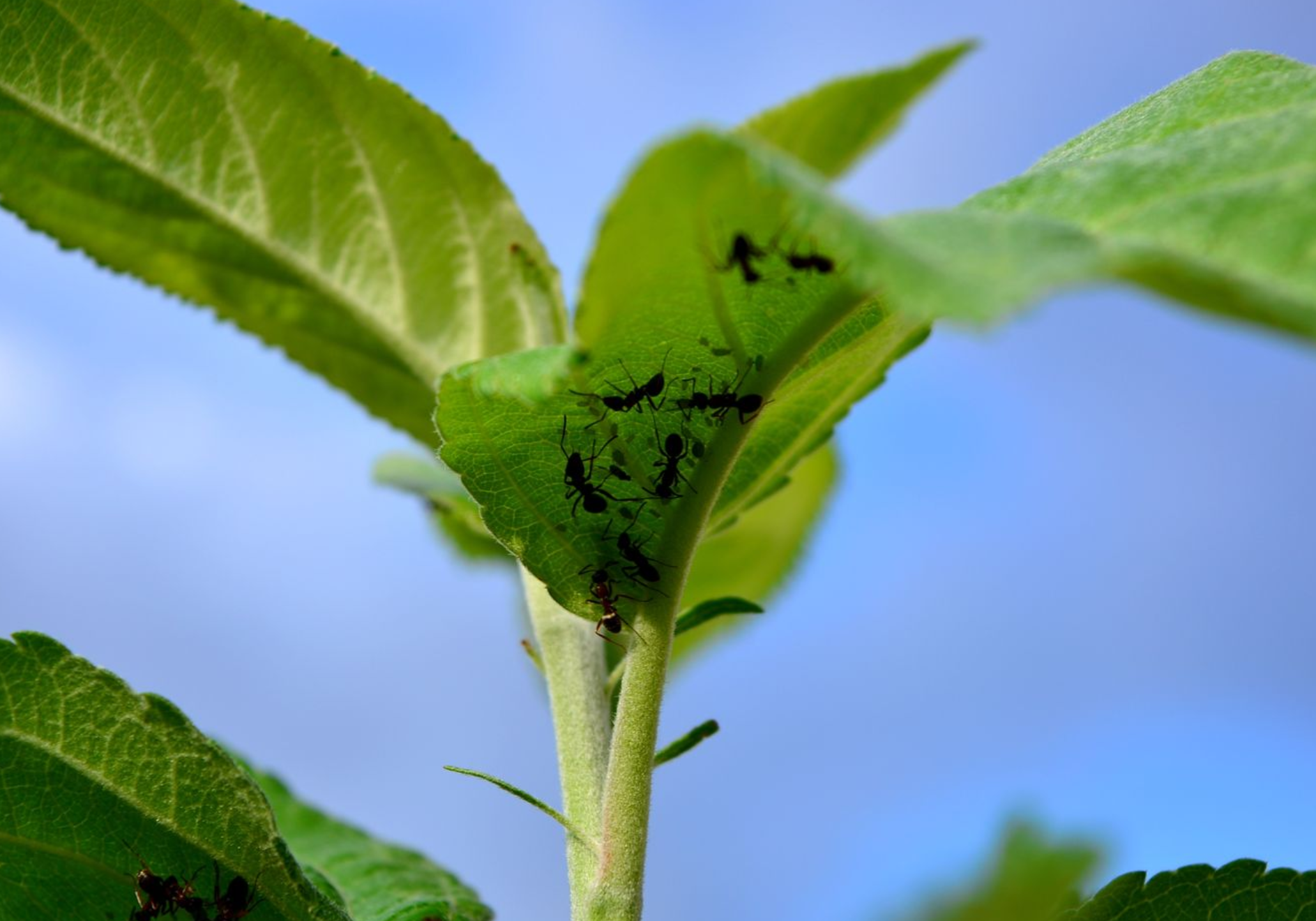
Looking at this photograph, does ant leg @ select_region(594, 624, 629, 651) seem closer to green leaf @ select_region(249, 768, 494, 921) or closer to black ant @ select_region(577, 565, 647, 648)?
black ant @ select_region(577, 565, 647, 648)

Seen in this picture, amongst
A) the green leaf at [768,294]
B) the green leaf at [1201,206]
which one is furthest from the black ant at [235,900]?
the green leaf at [1201,206]

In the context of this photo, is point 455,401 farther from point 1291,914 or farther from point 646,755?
point 1291,914

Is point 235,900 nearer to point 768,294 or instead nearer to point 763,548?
point 768,294

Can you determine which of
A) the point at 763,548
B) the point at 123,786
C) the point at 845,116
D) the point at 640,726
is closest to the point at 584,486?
the point at 640,726

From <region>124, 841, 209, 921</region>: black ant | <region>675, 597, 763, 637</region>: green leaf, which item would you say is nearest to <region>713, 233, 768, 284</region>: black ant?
<region>675, 597, 763, 637</region>: green leaf

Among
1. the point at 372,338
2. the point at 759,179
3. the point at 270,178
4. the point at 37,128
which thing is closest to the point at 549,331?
the point at 372,338

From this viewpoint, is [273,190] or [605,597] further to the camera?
[273,190]

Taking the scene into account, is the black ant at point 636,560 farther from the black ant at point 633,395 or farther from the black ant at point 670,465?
the black ant at point 633,395
